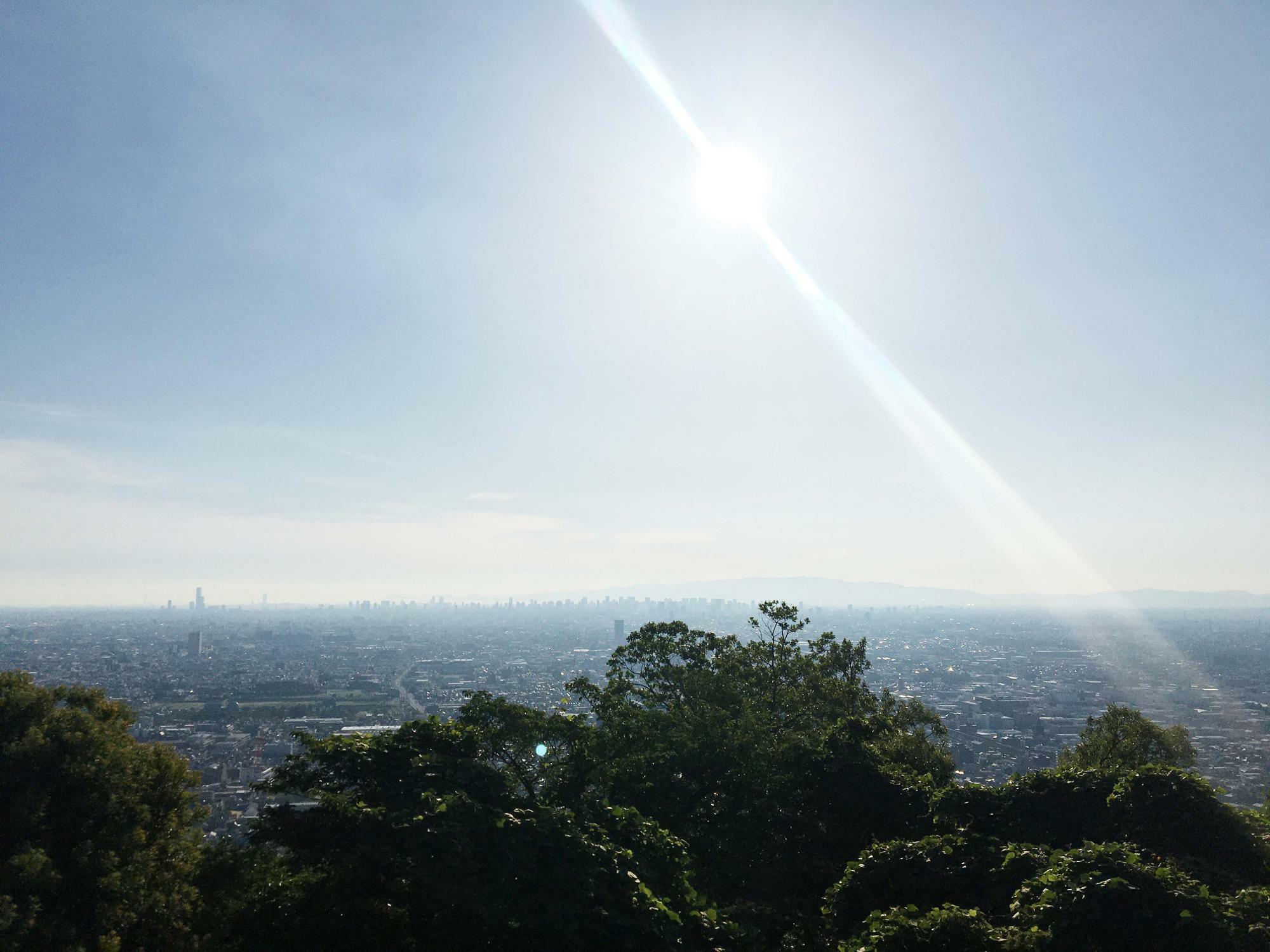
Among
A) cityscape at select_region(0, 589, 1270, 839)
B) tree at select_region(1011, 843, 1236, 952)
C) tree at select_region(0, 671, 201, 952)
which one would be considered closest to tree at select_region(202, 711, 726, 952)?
tree at select_region(0, 671, 201, 952)

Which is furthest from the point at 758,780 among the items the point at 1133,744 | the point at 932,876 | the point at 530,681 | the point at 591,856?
the point at 530,681

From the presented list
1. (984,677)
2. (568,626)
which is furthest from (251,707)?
(568,626)

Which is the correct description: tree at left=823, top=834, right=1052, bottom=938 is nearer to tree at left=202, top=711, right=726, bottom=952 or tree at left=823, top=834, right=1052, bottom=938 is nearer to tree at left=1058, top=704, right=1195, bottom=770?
tree at left=202, top=711, right=726, bottom=952

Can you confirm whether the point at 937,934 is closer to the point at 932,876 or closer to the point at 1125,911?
the point at 1125,911

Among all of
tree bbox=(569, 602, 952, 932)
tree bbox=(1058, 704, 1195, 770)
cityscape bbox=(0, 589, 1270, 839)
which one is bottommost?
cityscape bbox=(0, 589, 1270, 839)

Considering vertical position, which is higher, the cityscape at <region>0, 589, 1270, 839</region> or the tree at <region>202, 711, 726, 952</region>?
the tree at <region>202, 711, 726, 952</region>

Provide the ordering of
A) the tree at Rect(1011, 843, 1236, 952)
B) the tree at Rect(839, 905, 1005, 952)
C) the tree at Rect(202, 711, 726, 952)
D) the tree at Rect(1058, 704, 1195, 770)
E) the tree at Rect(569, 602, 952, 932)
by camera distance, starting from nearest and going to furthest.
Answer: the tree at Rect(1011, 843, 1236, 952) → the tree at Rect(839, 905, 1005, 952) → the tree at Rect(202, 711, 726, 952) → the tree at Rect(569, 602, 952, 932) → the tree at Rect(1058, 704, 1195, 770)

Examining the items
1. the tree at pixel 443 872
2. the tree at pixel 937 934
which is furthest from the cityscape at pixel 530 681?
the tree at pixel 937 934
